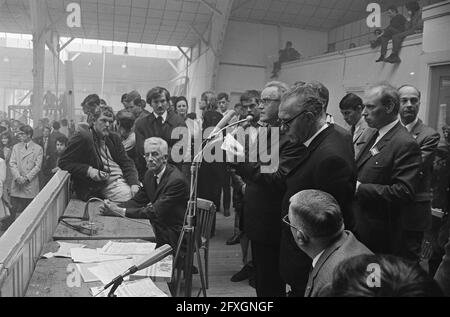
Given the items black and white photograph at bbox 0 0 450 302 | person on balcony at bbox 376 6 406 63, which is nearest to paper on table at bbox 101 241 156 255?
black and white photograph at bbox 0 0 450 302

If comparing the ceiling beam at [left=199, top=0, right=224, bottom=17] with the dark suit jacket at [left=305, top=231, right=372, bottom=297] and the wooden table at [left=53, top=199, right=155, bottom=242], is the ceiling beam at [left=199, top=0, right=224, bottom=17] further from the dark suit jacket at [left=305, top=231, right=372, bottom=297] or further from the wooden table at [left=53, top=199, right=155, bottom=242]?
the dark suit jacket at [left=305, top=231, right=372, bottom=297]

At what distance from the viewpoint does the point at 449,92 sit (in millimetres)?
2154

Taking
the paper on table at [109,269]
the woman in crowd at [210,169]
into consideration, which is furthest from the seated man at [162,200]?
the paper on table at [109,269]

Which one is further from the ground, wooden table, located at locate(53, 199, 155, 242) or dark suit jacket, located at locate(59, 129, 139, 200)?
dark suit jacket, located at locate(59, 129, 139, 200)

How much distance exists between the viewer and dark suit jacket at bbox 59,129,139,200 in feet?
6.43

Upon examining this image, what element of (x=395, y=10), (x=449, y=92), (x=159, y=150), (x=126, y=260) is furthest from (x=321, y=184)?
(x=449, y=92)

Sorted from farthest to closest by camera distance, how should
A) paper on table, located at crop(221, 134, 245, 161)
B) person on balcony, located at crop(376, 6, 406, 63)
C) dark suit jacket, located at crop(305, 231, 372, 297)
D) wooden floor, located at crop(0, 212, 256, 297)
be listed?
wooden floor, located at crop(0, 212, 256, 297)
person on balcony, located at crop(376, 6, 406, 63)
paper on table, located at crop(221, 134, 245, 161)
dark suit jacket, located at crop(305, 231, 372, 297)

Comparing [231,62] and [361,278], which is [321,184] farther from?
Result: [231,62]

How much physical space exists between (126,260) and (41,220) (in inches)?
15.3

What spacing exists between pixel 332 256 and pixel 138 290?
1.60 feet

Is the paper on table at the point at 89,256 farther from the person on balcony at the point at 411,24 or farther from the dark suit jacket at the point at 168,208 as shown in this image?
the person on balcony at the point at 411,24

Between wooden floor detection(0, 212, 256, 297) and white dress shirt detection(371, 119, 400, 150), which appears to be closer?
white dress shirt detection(371, 119, 400, 150)

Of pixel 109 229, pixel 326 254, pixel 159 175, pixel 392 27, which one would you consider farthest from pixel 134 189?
pixel 392 27

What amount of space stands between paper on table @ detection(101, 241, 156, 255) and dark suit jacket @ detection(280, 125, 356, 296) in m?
0.46
